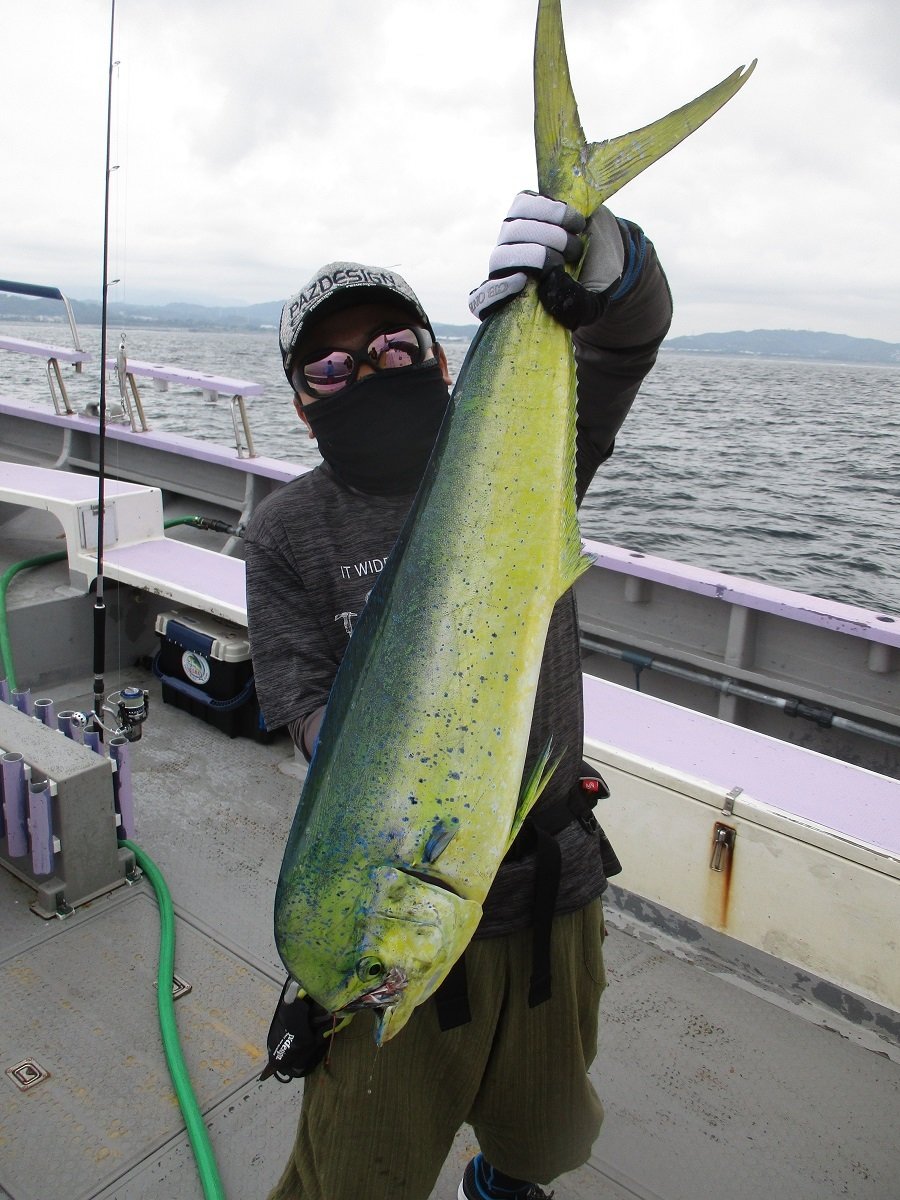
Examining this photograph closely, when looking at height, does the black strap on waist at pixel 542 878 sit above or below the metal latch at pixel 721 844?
above

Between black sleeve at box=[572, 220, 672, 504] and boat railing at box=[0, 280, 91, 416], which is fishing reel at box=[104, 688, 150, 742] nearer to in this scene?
black sleeve at box=[572, 220, 672, 504]

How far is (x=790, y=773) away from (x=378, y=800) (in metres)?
2.07

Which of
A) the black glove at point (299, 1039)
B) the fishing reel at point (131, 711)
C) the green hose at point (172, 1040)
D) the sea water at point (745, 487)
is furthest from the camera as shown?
the sea water at point (745, 487)

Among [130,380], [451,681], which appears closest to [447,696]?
[451,681]

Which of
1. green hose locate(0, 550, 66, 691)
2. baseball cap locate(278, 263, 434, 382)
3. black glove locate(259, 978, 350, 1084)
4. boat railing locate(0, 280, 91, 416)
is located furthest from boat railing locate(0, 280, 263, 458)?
black glove locate(259, 978, 350, 1084)

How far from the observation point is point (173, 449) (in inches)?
325

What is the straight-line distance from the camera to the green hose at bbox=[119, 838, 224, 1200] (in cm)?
226

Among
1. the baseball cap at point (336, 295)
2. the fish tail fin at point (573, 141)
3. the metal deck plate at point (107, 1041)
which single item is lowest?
the metal deck plate at point (107, 1041)

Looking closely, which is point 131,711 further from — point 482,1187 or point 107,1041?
point 482,1187

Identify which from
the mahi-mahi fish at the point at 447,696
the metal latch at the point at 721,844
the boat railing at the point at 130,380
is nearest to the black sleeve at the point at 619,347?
the mahi-mahi fish at the point at 447,696

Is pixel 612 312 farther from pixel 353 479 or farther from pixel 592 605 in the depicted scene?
pixel 592 605

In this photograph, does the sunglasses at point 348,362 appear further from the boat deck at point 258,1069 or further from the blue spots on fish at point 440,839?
the boat deck at point 258,1069

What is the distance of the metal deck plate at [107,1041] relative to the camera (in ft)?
7.69

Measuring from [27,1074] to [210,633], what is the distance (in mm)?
2405
